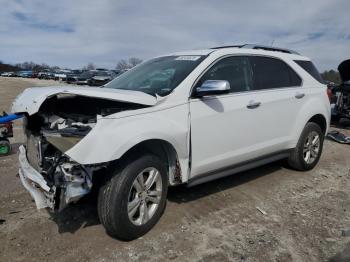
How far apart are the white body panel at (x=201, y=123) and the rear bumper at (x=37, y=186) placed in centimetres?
53

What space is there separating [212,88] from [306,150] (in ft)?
8.98

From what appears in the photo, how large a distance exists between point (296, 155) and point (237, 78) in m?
1.86

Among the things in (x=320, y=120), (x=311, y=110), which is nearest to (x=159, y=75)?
(x=311, y=110)

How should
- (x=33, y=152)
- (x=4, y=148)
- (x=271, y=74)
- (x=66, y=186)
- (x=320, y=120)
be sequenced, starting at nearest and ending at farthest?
(x=66, y=186) < (x=33, y=152) < (x=271, y=74) < (x=320, y=120) < (x=4, y=148)

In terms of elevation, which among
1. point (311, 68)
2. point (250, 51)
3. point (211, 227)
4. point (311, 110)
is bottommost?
point (211, 227)

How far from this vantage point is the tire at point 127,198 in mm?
3168

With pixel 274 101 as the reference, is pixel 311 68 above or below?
above

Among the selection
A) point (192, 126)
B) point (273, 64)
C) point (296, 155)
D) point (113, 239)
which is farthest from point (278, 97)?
point (113, 239)

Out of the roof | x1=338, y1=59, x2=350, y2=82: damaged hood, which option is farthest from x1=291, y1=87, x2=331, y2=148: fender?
x1=338, y1=59, x2=350, y2=82: damaged hood

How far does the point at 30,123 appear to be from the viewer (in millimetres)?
3883

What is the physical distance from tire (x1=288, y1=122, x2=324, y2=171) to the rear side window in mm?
768

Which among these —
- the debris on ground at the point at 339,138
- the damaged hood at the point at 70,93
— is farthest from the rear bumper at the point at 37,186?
the debris on ground at the point at 339,138

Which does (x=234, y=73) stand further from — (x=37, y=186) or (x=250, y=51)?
(x=37, y=186)

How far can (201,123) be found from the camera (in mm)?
3855
